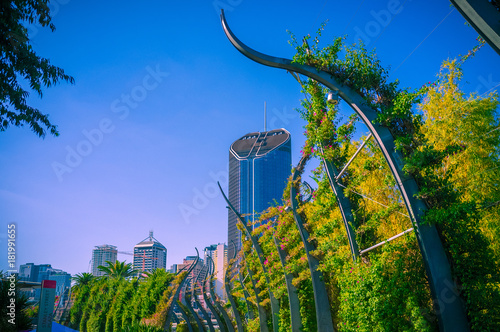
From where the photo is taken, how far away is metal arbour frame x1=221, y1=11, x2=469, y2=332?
20.9 ft

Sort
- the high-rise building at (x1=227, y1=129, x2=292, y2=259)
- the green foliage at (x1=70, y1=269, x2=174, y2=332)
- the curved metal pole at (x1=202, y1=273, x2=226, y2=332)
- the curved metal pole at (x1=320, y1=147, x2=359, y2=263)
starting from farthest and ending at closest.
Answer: the high-rise building at (x1=227, y1=129, x2=292, y2=259)
the curved metal pole at (x1=202, y1=273, x2=226, y2=332)
the green foliage at (x1=70, y1=269, x2=174, y2=332)
the curved metal pole at (x1=320, y1=147, x2=359, y2=263)

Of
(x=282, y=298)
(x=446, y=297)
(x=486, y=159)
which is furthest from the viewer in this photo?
(x=282, y=298)

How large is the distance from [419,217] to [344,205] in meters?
4.09

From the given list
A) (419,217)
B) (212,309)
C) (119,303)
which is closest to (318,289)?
(419,217)

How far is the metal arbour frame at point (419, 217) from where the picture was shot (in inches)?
251

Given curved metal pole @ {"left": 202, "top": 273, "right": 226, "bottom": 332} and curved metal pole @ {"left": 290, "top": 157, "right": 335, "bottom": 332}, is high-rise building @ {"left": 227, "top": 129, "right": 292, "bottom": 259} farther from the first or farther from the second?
curved metal pole @ {"left": 290, "top": 157, "right": 335, "bottom": 332}

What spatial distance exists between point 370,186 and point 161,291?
25.6 metres

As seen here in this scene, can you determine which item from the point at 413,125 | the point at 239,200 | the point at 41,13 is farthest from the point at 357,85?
the point at 239,200

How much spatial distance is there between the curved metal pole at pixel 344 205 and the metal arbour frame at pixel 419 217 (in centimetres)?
345

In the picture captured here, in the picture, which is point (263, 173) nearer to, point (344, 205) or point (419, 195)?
point (344, 205)

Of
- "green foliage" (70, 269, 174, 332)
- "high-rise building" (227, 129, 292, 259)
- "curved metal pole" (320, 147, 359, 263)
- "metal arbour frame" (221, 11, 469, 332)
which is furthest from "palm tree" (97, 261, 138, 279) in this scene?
"high-rise building" (227, 129, 292, 259)

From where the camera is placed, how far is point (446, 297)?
6.40 metres

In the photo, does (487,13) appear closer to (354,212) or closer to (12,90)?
(354,212)

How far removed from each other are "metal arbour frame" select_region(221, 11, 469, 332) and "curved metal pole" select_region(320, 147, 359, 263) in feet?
11.3
